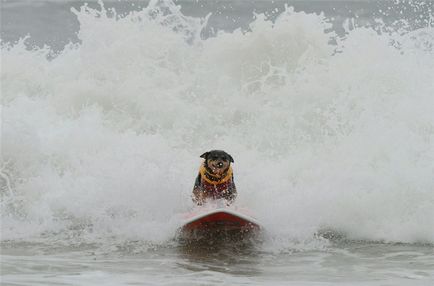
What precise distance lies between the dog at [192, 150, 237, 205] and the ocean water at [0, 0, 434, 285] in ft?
1.45

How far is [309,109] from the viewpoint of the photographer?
12359 millimetres

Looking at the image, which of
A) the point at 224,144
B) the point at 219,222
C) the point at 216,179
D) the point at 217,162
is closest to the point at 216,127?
the point at 224,144

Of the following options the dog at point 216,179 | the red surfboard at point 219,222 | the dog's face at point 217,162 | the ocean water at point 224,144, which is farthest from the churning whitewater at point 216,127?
the dog's face at point 217,162

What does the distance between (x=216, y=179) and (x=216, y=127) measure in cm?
541

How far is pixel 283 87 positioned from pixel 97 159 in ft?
14.0

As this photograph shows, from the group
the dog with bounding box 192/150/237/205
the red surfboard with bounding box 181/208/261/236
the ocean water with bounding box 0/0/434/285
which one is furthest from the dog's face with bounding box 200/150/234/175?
the ocean water with bounding box 0/0/434/285

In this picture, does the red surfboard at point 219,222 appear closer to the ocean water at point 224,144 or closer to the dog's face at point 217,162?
the ocean water at point 224,144

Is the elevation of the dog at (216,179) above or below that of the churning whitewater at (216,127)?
below

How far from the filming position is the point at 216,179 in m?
7.78

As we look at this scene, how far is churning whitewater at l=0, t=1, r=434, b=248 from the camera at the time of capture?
838 centimetres

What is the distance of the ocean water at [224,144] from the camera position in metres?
6.67

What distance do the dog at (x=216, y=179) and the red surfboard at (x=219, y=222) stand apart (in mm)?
382

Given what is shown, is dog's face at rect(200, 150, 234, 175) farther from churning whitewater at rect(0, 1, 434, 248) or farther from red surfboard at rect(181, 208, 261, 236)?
churning whitewater at rect(0, 1, 434, 248)

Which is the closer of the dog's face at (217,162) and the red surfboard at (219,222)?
the red surfboard at (219,222)
